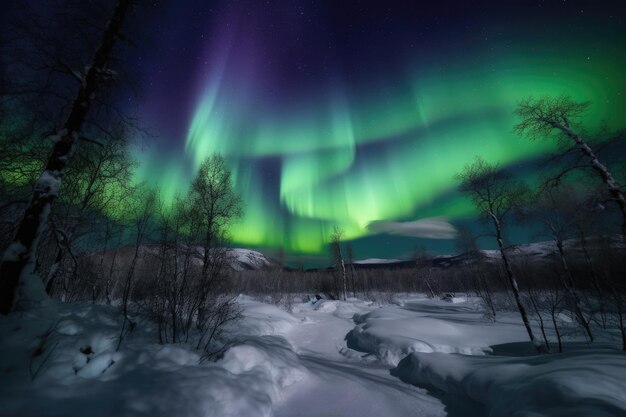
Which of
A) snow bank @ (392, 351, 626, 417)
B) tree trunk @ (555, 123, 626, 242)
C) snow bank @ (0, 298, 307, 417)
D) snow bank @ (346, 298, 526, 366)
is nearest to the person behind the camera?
snow bank @ (392, 351, 626, 417)

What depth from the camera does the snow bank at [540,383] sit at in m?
3.28

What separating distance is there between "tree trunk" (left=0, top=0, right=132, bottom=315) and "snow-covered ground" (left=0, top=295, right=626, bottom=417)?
0.56 meters

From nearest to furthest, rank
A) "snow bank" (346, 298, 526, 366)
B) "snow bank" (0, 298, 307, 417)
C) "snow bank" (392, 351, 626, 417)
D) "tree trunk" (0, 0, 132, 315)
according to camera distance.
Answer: "snow bank" (392, 351, 626, 417) < "snow bank" (0, 298, 307, 417) < "tree trunk" (0, 0, 132, 315) < "snow bank" (346, 298, 526, 366)

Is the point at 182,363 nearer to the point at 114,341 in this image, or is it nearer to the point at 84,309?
the point at 114,341

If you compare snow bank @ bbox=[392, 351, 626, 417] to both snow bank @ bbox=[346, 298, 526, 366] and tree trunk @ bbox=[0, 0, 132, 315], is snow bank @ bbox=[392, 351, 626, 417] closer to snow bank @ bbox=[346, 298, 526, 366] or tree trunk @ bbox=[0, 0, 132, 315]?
snow bank @ bbox=[346, 298, 526, 366]

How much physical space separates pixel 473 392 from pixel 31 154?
13.0m

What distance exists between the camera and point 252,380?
5645mm

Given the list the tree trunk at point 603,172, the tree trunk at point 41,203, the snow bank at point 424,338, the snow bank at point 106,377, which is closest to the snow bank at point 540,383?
the snow bank at point 424,338

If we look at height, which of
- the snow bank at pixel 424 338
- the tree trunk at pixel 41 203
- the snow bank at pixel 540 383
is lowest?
the snow bank at pixel 424 338

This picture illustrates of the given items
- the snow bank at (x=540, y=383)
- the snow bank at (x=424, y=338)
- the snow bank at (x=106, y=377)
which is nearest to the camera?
the snow bank at (x=540, y=383)

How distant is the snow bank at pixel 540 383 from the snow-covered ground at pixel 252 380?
20 millimetres

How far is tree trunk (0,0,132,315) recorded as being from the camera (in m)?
4.05

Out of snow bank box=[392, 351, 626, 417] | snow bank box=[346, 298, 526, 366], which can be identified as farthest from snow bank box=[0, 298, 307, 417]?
snow bank box=[346, 298, 526, 366]

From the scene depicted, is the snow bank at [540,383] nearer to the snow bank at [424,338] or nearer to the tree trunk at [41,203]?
the snow bank at [424,338]
